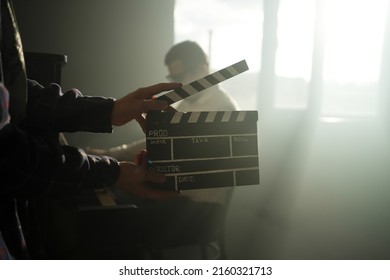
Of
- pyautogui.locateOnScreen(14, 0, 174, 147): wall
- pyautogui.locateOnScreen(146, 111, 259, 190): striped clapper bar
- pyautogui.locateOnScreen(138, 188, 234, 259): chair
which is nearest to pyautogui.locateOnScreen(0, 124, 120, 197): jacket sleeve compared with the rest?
pyautogui.locateOnScreen(146, 111, 259, 190): striped clapper bar

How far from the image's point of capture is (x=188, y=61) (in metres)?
2.18

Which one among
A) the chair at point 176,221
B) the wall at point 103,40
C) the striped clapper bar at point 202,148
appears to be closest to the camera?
the striped clapper bar at point 202,148

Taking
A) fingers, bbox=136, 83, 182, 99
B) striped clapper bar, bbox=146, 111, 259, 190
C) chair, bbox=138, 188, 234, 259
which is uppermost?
fingers, bbox=136, 83, 182, 99

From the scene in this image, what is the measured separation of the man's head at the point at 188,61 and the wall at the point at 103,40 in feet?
1.50

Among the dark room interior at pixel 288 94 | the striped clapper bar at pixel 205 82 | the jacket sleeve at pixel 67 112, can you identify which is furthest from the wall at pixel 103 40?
the striped clapper bar at pixel 205 82

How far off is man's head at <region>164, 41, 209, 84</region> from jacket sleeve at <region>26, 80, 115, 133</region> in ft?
4.41

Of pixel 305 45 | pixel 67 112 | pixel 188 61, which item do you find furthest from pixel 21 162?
pixel 305 45

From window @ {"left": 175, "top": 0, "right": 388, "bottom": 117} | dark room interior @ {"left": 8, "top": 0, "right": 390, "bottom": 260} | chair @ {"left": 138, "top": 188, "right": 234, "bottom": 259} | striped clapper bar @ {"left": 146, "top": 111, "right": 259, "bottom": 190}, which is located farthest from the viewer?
window @ {"left": 175, "top": 0, "right": 388, "bottom": 117}

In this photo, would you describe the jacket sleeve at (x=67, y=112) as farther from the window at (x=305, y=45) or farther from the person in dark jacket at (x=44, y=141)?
the window at (x=305, y=45)

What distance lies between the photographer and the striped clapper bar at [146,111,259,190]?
852 mm

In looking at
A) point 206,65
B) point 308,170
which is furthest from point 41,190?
point 308,170

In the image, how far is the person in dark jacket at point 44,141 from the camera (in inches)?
23.5

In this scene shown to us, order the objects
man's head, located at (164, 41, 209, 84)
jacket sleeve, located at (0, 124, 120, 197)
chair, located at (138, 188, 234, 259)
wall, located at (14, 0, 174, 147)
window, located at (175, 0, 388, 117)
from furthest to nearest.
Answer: window, located at (175, 0, 388, 117), wall, located at (14, 0, 174, 147), man's head, located at (164, 41, 209, 84), chair, located at (138, 188, 234, 259), jacket sleeve, located at (0, 124, 120, 197)

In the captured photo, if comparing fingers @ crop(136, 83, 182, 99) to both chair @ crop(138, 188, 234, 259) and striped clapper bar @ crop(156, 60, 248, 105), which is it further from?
chair @ crop(138, 188, 234, 259)
